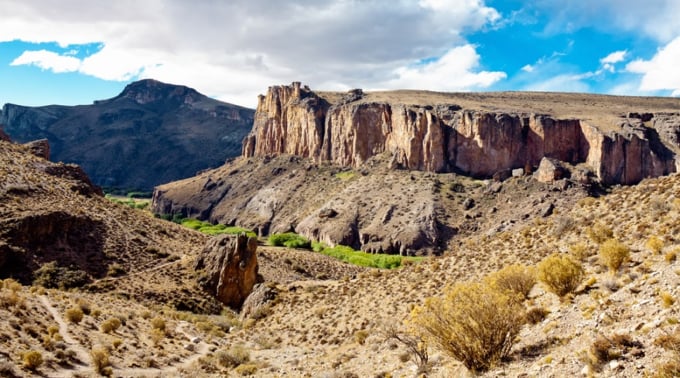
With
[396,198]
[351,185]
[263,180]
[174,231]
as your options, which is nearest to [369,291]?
[174,231]

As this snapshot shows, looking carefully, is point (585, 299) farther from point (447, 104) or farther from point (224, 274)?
point (447, 104)

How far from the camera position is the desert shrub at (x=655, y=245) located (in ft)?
52.8

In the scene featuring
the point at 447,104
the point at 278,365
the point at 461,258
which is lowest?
the point at 278,365

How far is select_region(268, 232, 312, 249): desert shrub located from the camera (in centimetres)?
8857

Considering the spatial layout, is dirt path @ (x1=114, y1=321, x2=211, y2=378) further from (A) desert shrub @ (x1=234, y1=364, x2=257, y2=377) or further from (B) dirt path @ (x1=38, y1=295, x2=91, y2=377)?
(A) desert shrub @ (x1=234, y1=364, x2=257, y2=377)

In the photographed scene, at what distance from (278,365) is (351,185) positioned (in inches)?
3548

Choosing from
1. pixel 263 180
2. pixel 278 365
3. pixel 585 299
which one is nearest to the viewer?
pixel 585 299

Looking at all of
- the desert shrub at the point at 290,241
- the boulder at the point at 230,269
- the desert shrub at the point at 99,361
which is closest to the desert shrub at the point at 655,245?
the desert shrub at the point at 99,361

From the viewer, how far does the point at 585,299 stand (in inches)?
605

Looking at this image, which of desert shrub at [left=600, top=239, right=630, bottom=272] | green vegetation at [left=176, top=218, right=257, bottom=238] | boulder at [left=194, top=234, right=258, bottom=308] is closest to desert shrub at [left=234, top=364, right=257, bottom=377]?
desert shrub at [left=600, top=239, right=630, bottom=272]

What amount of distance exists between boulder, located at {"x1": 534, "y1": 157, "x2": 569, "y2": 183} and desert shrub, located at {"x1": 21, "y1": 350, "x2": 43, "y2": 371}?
9046cm

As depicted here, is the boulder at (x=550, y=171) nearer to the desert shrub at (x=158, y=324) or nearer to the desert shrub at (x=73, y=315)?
the desert shrub at (x=158, y=324)

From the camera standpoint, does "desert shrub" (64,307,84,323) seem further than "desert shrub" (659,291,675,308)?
Yes

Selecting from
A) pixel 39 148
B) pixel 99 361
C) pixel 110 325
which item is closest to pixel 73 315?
pixel 110 325
